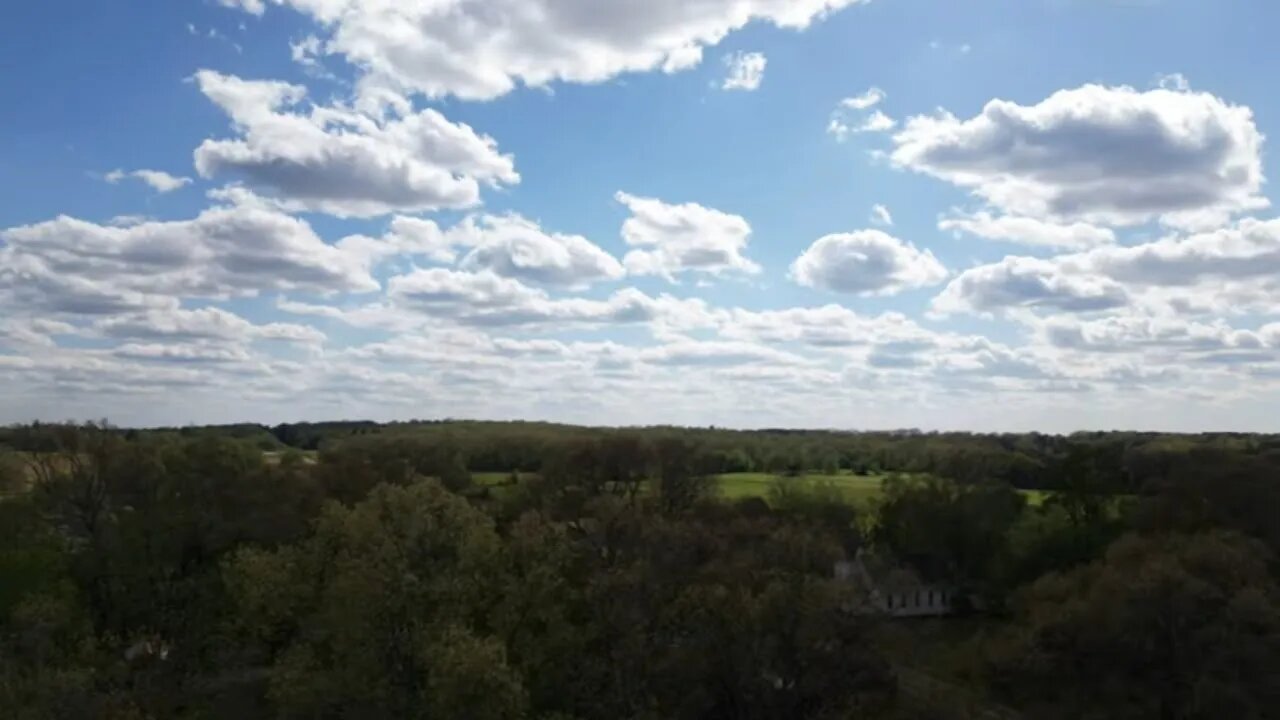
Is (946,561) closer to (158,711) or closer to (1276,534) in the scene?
(1276,534)

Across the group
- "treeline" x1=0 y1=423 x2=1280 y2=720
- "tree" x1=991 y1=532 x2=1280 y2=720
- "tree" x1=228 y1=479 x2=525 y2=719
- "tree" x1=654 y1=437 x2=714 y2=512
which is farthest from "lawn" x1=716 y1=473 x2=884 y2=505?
"tree" x1=228 y1=479 x2=525 y2=719

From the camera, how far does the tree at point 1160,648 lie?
98.9 feet

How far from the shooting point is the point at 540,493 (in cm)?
5322

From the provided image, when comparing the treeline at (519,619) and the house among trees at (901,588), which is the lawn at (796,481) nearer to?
the house among trees at (901,588)

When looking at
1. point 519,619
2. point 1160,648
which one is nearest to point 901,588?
point 1160,648

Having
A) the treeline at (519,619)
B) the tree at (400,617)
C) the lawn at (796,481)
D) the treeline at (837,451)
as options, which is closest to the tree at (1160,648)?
the treeline at (519,619)

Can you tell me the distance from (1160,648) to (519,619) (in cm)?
1834

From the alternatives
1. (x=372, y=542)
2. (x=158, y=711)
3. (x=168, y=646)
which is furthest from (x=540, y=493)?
(x=158, y=711)

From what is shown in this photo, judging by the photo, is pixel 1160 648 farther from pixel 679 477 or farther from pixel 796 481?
pixel 796 481

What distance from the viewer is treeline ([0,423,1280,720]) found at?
1087 inches

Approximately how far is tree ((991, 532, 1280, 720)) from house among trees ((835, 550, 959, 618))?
22.6 meters

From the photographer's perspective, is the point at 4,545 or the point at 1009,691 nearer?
the point at 1009,691

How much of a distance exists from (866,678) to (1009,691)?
7.77 m

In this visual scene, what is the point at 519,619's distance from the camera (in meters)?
30.8
